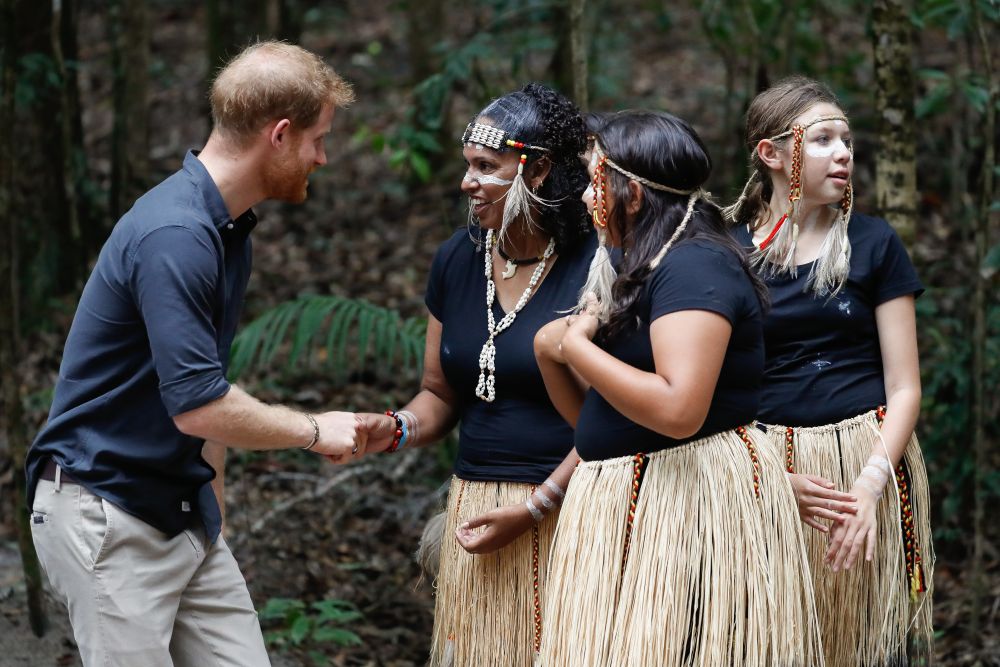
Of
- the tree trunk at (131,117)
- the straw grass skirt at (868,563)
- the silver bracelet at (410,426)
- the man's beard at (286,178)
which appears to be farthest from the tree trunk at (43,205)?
the straw grass skirt at (868,563)

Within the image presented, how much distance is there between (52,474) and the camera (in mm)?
2516

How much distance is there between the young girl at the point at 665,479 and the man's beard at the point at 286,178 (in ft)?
2.27

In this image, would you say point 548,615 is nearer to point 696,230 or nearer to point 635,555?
point 635,555

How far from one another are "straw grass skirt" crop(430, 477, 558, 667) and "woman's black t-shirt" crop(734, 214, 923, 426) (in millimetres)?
758

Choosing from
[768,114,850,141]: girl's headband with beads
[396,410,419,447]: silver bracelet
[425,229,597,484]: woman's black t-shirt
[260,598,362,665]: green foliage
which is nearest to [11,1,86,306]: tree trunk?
[260,598,362,665]: green foliage

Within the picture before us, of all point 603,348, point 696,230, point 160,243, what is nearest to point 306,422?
point 160,243

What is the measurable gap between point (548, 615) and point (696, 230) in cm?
98

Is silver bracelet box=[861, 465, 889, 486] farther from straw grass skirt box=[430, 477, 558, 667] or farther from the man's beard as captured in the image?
the man's beard

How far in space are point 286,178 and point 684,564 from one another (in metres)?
1.28

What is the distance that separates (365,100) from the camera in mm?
11539

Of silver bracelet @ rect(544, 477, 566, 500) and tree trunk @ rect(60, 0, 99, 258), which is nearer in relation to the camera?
silver bracelet @ rect(544, 477, 566, 500)

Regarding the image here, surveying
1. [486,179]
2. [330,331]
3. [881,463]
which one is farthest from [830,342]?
[330,331]

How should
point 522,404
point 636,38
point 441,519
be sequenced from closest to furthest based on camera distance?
point 522,404, point 441,519, point 636,38

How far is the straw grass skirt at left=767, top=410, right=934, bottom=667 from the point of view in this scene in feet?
10.0
